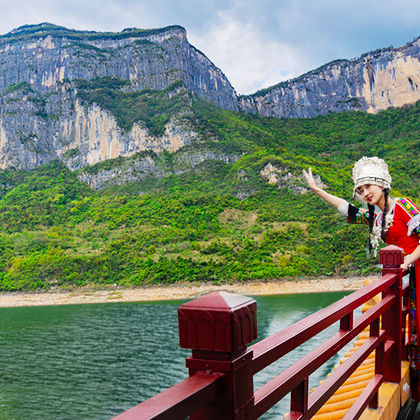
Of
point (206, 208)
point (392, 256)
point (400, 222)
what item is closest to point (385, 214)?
point (400, 222)

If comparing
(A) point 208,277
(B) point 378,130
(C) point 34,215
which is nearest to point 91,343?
(A) point 208,277

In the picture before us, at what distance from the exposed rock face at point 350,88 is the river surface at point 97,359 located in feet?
158

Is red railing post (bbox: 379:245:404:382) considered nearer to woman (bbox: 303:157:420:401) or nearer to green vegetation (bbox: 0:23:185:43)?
woman (bbox: 303:157:420:401)

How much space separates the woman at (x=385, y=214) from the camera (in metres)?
2.14

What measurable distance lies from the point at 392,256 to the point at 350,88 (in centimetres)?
6962

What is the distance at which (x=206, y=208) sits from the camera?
4200cm

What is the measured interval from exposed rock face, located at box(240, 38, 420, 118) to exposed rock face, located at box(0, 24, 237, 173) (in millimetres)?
7678

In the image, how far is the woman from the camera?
84.2 inches

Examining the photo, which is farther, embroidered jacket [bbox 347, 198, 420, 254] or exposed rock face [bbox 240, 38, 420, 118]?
exposed rock face [bbox 240, 38, 420, 118]

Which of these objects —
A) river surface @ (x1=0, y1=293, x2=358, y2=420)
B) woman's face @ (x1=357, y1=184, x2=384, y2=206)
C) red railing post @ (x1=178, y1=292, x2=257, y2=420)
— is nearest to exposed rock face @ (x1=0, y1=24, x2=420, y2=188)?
river surface @ (x1=0, y1=293, x2=358, y2=420)

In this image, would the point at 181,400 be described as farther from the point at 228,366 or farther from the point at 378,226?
the point at 378,226

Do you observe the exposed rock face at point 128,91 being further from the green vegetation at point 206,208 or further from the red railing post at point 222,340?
the red railing post at point 222,340

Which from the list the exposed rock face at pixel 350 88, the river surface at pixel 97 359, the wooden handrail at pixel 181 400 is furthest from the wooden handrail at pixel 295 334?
the exposed rock face at pixel 350 88

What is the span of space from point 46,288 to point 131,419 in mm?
34735
